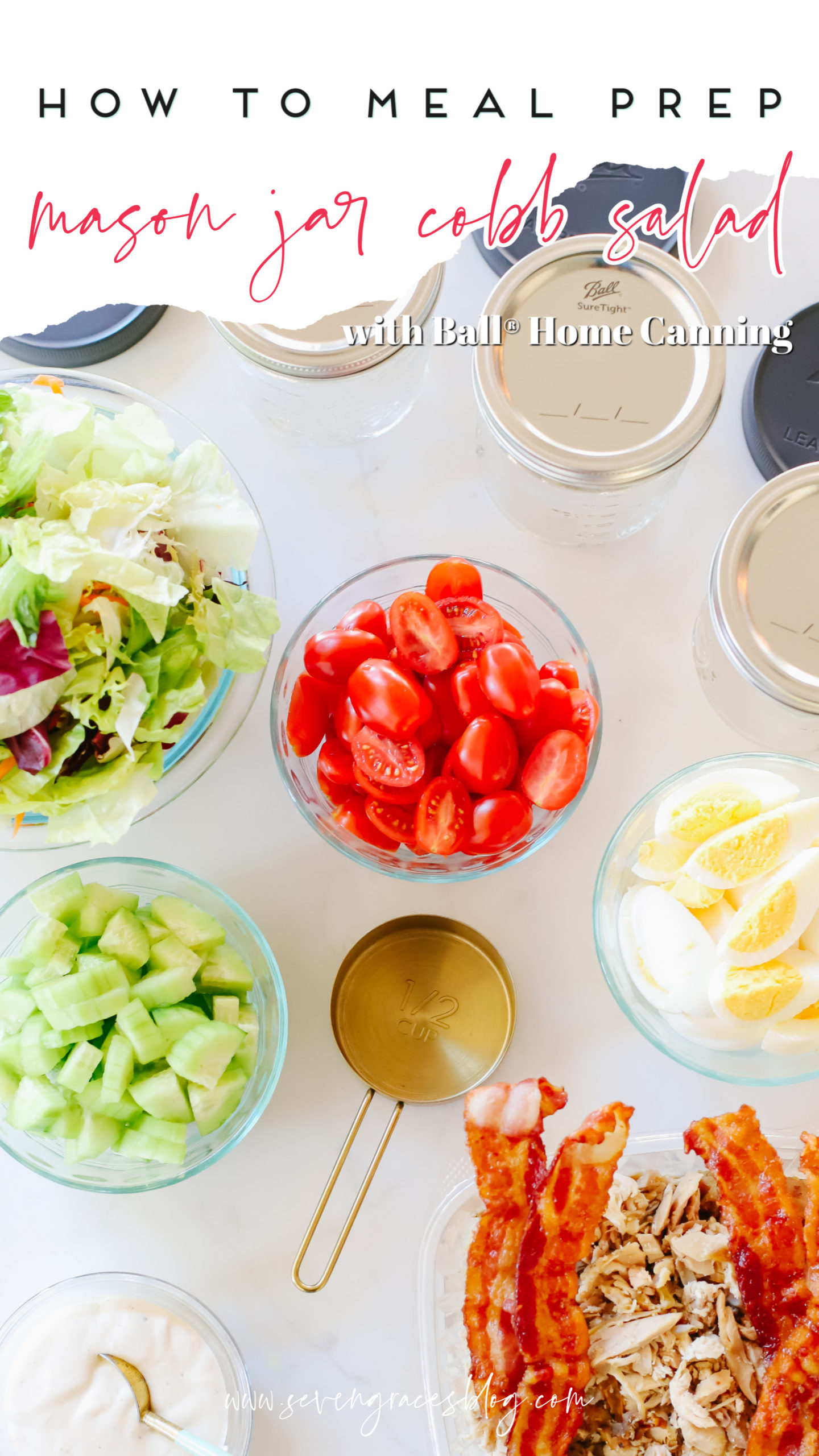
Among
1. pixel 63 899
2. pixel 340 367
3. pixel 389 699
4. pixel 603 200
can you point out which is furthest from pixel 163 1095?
pixel 603 200

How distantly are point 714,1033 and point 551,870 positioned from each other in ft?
1.13

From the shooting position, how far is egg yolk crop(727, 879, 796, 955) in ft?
4.31

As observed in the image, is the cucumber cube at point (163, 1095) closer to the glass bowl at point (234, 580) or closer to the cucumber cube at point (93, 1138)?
the cucumber cube at point (93, 1138)

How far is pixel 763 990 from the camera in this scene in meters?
1.31

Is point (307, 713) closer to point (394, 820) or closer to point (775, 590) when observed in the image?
point (394, 820)

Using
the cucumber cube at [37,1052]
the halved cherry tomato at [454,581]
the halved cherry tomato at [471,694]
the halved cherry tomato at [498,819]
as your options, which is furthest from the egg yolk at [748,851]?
the cucumber cube at [37,1052]

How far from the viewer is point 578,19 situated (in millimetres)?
1576

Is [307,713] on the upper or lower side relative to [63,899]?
upper

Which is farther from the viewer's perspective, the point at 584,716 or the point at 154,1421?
the point at 154,1421

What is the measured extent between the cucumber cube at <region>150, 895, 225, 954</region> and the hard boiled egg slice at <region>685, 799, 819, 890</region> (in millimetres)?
665

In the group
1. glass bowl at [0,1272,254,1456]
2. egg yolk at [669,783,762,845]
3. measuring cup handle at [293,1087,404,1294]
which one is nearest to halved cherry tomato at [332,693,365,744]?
egg yolk at [669,783,762,845]

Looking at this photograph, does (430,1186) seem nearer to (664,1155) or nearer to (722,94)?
(664,1155)

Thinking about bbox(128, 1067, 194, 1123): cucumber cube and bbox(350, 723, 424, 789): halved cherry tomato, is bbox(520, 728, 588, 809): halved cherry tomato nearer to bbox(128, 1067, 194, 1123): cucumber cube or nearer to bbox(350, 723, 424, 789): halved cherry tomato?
bbox(350, 723, 424, 789): halved cherry tomato

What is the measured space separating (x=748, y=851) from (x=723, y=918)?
0.32ft
